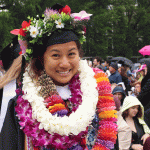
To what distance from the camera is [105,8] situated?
59.9 feet

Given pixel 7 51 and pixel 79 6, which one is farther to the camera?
pixel 79 6

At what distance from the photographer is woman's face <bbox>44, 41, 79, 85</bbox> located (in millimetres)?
1675

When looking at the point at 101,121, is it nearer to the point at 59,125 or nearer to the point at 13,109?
the point at 59,125

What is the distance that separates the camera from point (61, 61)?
1681mm

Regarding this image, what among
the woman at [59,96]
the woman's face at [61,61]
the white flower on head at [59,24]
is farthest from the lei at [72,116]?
the white flower on head at [59,24]

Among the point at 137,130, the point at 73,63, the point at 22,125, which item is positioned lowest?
the point at 137,130

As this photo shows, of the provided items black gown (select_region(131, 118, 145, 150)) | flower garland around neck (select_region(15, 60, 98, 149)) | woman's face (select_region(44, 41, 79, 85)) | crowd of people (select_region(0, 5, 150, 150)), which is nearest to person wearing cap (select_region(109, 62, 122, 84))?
black gown (select_region(131, 118, 145, 150))

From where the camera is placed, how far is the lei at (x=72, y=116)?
1611mm

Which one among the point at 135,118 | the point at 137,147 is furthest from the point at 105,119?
the point at 135,118

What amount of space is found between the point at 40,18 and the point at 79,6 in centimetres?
1429

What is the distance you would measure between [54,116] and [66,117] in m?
0.09

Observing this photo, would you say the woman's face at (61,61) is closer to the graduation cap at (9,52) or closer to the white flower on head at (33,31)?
the white flower on head at (33,31)

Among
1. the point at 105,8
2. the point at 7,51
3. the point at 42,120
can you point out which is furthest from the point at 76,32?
the point at 105,8

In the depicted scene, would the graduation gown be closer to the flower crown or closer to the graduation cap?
the flower crown
